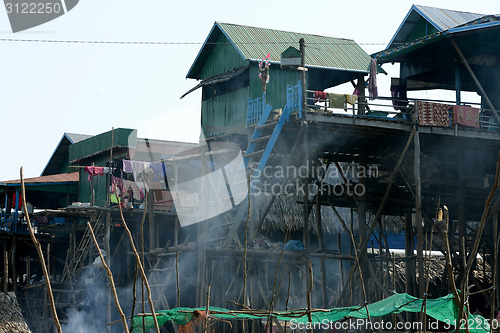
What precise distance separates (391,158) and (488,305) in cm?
479

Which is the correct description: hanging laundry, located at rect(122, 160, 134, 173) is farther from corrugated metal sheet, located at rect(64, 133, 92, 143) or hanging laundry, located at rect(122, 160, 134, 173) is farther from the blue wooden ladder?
corrugated metal sheet, located at rect(64, 133, 92, 143)

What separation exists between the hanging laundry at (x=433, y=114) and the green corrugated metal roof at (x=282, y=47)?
5974 mm

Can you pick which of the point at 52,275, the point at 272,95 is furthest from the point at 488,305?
the point at 52,275

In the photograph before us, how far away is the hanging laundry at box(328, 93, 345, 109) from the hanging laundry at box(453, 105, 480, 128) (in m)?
2.93

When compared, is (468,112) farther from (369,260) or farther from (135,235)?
(135,235)

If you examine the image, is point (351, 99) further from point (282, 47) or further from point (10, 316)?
point (10, 316)

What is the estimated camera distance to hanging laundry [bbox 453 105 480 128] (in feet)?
55.7

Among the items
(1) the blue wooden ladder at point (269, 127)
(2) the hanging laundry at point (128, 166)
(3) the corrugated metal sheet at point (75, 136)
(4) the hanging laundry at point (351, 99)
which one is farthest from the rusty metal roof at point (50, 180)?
(4) the hanging laundry at point (351, 99)

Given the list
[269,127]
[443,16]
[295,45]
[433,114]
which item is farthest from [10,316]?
[443,16]

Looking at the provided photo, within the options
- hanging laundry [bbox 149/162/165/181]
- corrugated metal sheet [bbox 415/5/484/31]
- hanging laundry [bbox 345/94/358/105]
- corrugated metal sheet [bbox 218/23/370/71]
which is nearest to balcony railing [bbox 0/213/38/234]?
hanging laundry [bbox 149/162/165/181]

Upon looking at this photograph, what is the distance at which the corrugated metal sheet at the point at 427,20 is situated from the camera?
63.3 feet

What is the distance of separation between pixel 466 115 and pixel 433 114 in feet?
2.99

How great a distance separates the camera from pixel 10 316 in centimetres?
2069

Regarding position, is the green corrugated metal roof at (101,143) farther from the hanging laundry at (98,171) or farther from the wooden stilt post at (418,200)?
the wooden stilt post at (418,200)
